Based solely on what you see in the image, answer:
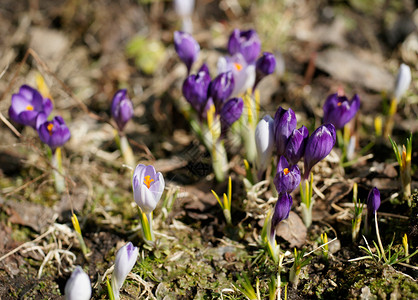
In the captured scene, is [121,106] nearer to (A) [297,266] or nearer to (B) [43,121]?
(B) [43,121]

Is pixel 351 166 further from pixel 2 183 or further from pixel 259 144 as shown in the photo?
pixel 2 183

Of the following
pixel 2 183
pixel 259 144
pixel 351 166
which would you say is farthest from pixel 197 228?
pixel 2 183

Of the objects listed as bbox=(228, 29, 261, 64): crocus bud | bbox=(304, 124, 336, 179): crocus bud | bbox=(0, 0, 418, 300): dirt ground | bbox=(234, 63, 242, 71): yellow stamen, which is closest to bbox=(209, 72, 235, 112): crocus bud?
bbox=(234, 63, 242, 71): yellow stamen

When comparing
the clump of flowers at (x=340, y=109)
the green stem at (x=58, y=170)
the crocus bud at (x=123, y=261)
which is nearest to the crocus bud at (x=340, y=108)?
the clump of flowers at (x=340, y=109)

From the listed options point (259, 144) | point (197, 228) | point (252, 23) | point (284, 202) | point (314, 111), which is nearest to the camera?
point (284, 202)

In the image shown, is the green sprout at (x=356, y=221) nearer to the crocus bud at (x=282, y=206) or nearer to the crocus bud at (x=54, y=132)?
the crocus bud at (x=282, y=206)

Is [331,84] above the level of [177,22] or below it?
below
